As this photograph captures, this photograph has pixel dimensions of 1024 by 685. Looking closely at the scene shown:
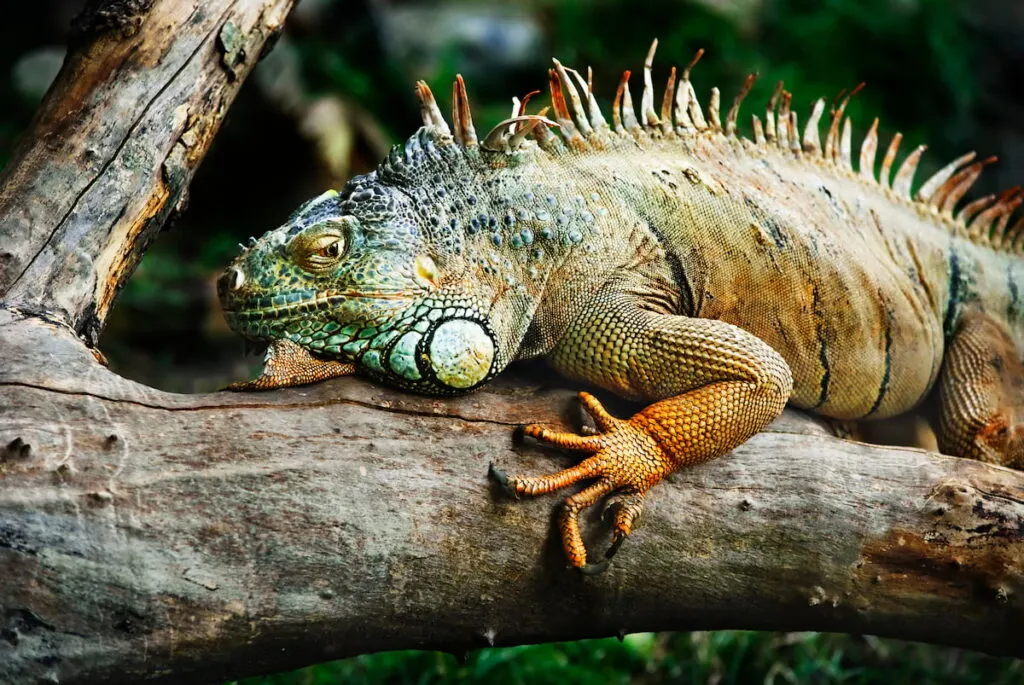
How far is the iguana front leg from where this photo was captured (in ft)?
10.2

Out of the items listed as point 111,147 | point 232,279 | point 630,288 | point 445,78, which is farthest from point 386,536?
point 445,78

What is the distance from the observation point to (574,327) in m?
3.51

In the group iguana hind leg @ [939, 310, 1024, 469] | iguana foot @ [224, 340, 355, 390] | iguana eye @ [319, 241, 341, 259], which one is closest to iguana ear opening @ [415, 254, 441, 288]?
iguana eye @ [319, 241, 341, 259]

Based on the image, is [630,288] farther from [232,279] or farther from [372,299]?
[232,279]

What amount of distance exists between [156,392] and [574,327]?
150cm

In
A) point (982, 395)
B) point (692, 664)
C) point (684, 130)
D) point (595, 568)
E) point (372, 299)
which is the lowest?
point (692, 664)

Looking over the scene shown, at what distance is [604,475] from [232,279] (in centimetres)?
149

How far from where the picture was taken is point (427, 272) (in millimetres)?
3295

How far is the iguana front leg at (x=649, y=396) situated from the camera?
3102 millimetres

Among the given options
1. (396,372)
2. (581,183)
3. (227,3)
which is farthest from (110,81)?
(581,183)

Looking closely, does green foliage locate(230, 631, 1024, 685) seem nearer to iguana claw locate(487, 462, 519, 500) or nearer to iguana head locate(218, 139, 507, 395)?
iguana claw locate(487, 462, 519, 500)

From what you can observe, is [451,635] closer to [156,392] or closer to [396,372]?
[396,372]

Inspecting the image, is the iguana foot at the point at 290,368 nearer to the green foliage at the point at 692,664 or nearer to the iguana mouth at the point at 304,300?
the iguana mouth at the point at 304,300

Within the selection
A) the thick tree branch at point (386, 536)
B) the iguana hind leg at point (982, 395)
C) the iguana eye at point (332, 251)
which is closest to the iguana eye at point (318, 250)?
the iguana eye at point (332, 251)
